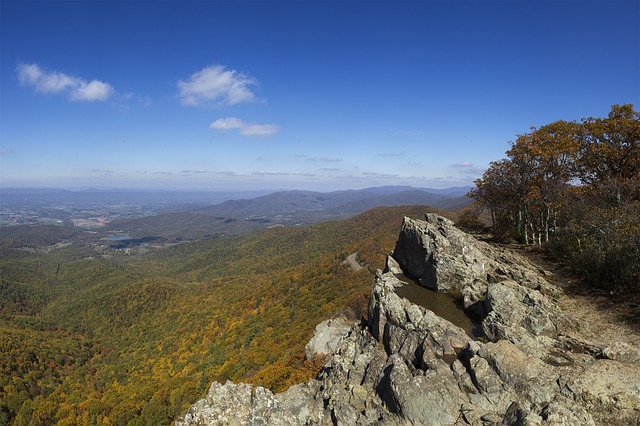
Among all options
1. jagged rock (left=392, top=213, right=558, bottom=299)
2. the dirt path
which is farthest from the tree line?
jagged rock (left=392, top=213, right=558, bottom=299)

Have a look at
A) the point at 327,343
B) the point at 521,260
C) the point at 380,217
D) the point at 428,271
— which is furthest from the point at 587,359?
the point at 380,217

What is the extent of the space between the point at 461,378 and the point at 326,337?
16.7 metres

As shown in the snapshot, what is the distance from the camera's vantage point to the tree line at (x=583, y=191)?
679 inches

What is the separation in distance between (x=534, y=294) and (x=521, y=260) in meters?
8.39

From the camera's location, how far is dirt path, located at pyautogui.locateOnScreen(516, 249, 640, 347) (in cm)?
1322

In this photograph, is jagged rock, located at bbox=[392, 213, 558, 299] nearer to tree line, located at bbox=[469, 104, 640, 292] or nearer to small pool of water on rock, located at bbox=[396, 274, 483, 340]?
small pool of water on rock, located at bbox=[396, 274, 483, 340]

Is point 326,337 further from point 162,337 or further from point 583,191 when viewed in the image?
point 162,337

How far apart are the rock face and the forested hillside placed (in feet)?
36.4

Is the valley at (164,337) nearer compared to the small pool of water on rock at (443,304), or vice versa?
the small pool of water on rock at (443,304)

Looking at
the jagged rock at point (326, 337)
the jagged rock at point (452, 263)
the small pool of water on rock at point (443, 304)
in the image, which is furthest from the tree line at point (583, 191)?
the jagged rock at point (326, 337)

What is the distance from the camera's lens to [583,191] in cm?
2469

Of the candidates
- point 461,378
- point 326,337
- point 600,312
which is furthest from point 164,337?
point 600,312

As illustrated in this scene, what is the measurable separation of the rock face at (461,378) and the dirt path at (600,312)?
2.96 feet

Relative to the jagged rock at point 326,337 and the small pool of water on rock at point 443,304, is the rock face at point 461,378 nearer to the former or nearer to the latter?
the small pool of water on rock at point 443,304
